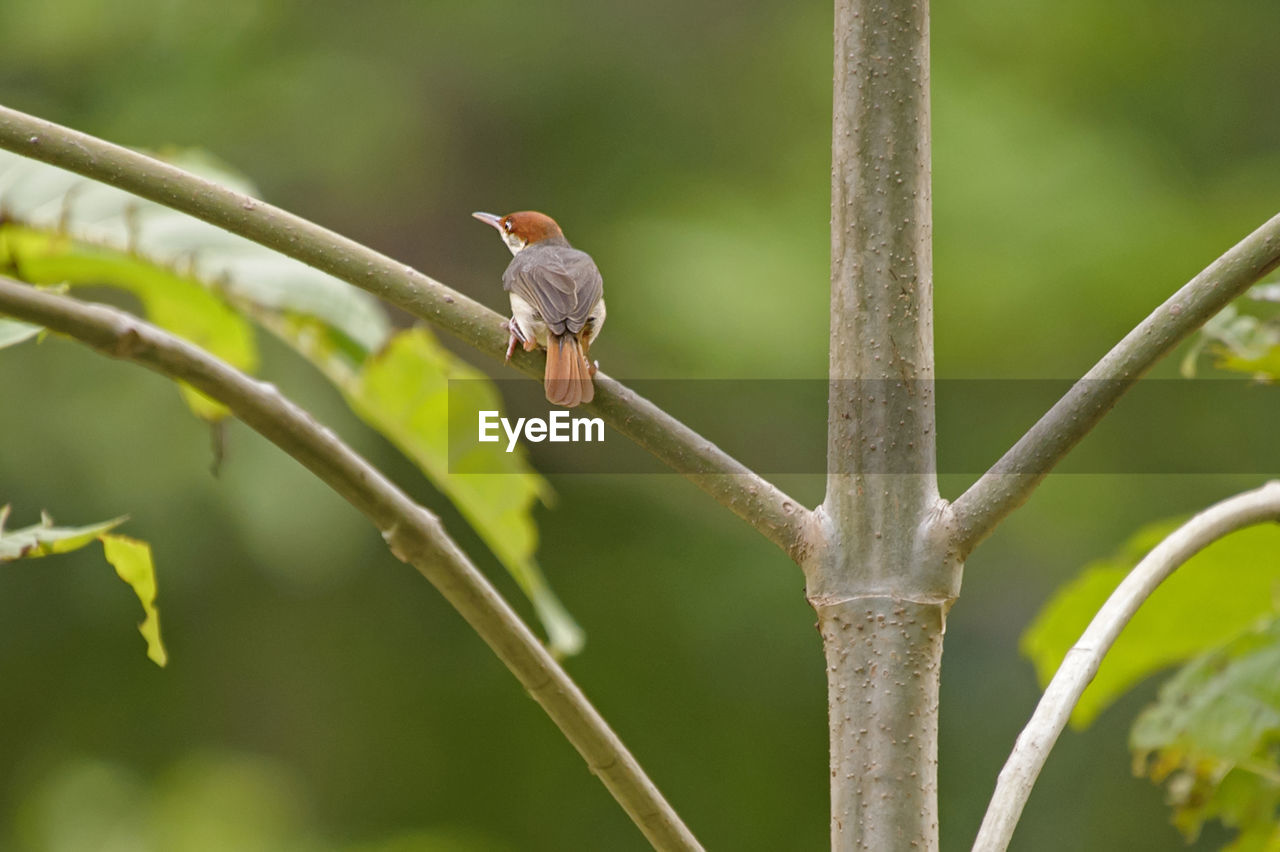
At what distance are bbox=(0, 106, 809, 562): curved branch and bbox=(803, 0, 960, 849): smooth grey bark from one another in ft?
0.13

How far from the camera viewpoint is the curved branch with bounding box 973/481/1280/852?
2.21 ft

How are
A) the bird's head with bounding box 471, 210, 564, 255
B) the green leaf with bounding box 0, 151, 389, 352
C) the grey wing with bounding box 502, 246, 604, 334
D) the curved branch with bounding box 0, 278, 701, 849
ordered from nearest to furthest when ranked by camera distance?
the curved branch with bounding box 0, 278, 701, 849, the green leaf with bounding box 0, 151, 389, 352, the grey wing with bounding box 502, 246, 604, 334, the bird's head with bounding box 471, 210, 564, 255

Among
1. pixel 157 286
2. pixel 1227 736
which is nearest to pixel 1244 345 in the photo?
pixel 1227 736

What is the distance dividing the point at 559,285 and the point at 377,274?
614 mm

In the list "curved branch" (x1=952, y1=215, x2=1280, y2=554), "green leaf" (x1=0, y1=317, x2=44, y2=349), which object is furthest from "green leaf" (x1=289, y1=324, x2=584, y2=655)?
"curved branch" (x1=952, y1=215, x2=1280, y2=554)

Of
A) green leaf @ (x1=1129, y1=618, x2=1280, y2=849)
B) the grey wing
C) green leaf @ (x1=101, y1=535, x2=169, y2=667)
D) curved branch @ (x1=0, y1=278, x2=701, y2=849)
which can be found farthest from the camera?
the grey wing

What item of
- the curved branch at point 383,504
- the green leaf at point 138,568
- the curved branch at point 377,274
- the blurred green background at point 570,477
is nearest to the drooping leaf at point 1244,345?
the curved branch at point 377,274

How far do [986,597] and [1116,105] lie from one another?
1.68 metres

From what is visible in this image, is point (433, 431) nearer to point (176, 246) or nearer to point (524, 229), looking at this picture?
point (176, 246)

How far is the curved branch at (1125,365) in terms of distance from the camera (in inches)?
26.6

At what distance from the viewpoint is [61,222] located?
973 millimetres

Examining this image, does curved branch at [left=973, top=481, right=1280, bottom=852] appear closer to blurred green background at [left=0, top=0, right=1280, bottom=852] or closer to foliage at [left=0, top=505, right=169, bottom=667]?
foliage at [left=0, top=505, right=169, bottom=667]

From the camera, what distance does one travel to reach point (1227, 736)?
1.14 m

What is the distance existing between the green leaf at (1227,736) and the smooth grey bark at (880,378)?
0.56 m
